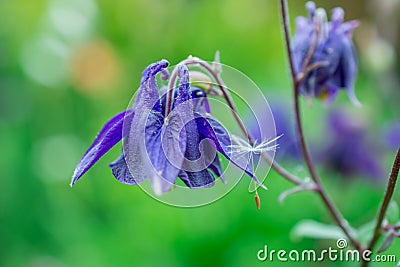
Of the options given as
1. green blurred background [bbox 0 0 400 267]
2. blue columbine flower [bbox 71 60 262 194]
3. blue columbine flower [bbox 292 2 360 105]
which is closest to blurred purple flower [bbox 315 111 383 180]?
green blurred background [bbox 0 0 400 267]

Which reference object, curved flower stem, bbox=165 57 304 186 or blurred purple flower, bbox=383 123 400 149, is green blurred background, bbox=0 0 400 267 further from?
curved flower stem, bbox=165 57 304 186

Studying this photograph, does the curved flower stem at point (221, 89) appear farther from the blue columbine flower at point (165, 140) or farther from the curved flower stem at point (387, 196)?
the curved flower stem at point (387, 196)

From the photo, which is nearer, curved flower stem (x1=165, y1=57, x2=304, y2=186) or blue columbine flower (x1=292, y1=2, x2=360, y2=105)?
curved flower stem (x1=165, y1=57, x2=304, y2=186)

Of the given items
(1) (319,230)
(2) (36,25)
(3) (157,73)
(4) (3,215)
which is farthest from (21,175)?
(3) (157,73)

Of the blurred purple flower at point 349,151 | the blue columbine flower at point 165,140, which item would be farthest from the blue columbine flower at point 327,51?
the blurred purple flower at point 349,151

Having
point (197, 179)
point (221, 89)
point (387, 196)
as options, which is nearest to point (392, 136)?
point (387, 196)

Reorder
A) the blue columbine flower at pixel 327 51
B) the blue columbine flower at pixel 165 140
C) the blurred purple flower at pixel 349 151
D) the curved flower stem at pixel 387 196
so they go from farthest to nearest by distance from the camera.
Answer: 1. the blurred purple flower at pixel 349 151
2. the blue columbine flower at pixel 327 51
3. the curved flower stem at pixel 387 196
4. the blue columbine flower at pixel 165 140
